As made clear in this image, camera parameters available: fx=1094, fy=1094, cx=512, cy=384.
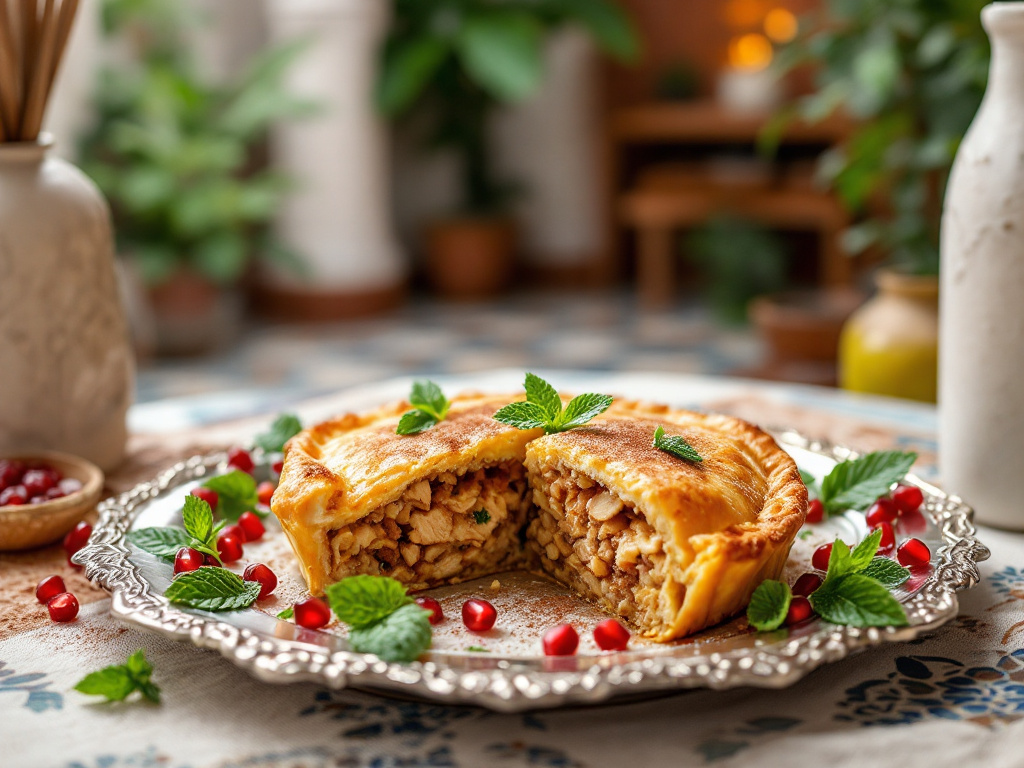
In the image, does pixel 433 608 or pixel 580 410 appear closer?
pixel 433 608

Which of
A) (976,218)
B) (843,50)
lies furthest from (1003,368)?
(843,50)

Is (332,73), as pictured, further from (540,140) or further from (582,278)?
(582,278)

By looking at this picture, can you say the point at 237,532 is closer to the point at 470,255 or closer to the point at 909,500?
the point at 909,500

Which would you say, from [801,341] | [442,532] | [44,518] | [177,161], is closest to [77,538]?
[44,518]

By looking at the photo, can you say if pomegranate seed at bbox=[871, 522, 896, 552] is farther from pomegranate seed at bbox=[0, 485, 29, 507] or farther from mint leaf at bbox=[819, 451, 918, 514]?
pomegranate seed at bbox=[0, 485, 29, 507]

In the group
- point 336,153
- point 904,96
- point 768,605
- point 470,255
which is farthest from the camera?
point 470,255

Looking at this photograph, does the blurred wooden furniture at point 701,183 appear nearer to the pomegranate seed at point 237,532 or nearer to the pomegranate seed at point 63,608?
the pomegranate seed at point 237,532

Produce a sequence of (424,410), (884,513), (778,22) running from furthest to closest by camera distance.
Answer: (778,22)
(424,410)
(884,513)
